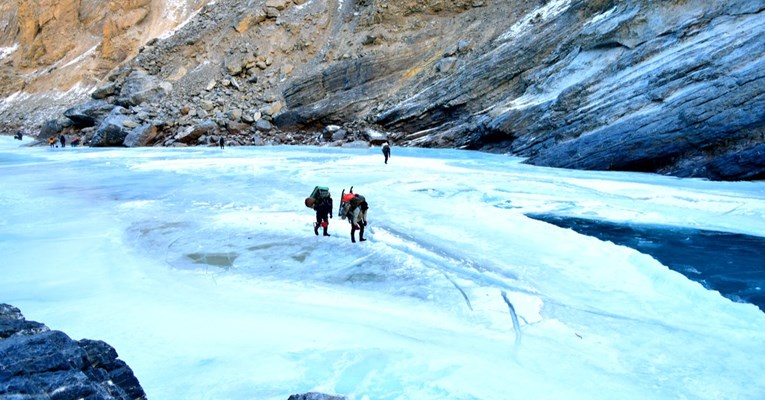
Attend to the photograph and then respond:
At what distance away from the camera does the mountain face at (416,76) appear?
14.0m

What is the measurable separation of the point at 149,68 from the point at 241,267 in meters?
39.6

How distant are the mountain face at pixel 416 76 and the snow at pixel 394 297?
375 centimetres

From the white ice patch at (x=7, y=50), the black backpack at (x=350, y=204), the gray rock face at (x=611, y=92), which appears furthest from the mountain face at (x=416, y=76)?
the black backpack at (x=350, y=204)

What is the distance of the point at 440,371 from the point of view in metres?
3.86

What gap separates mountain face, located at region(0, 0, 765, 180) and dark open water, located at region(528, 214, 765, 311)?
5.89m

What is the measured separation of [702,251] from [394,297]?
4.81m

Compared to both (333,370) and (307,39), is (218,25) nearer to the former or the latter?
(307,39)

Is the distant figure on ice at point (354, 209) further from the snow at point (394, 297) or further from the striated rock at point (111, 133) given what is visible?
the striated rock at point (111, 133)

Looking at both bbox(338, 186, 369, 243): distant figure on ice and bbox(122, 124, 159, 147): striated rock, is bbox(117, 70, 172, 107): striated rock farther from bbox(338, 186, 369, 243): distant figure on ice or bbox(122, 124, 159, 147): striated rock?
bbox(338, 186, 369, 243): distant figure on ice

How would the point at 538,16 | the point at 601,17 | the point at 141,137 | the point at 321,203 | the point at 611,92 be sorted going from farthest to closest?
the point at 141,137
the point at 538,16
the point at 601,17
the point at 611,92
the point at 321,203

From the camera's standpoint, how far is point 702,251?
729cm

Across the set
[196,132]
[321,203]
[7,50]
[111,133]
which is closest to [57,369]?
[321,203]

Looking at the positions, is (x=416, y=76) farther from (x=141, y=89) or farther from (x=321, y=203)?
(x=321, y=203)

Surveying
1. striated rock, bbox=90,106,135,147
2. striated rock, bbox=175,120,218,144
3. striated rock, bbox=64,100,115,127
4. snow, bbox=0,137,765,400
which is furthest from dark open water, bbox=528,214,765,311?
striated rock, bbox=64,100,115,127
